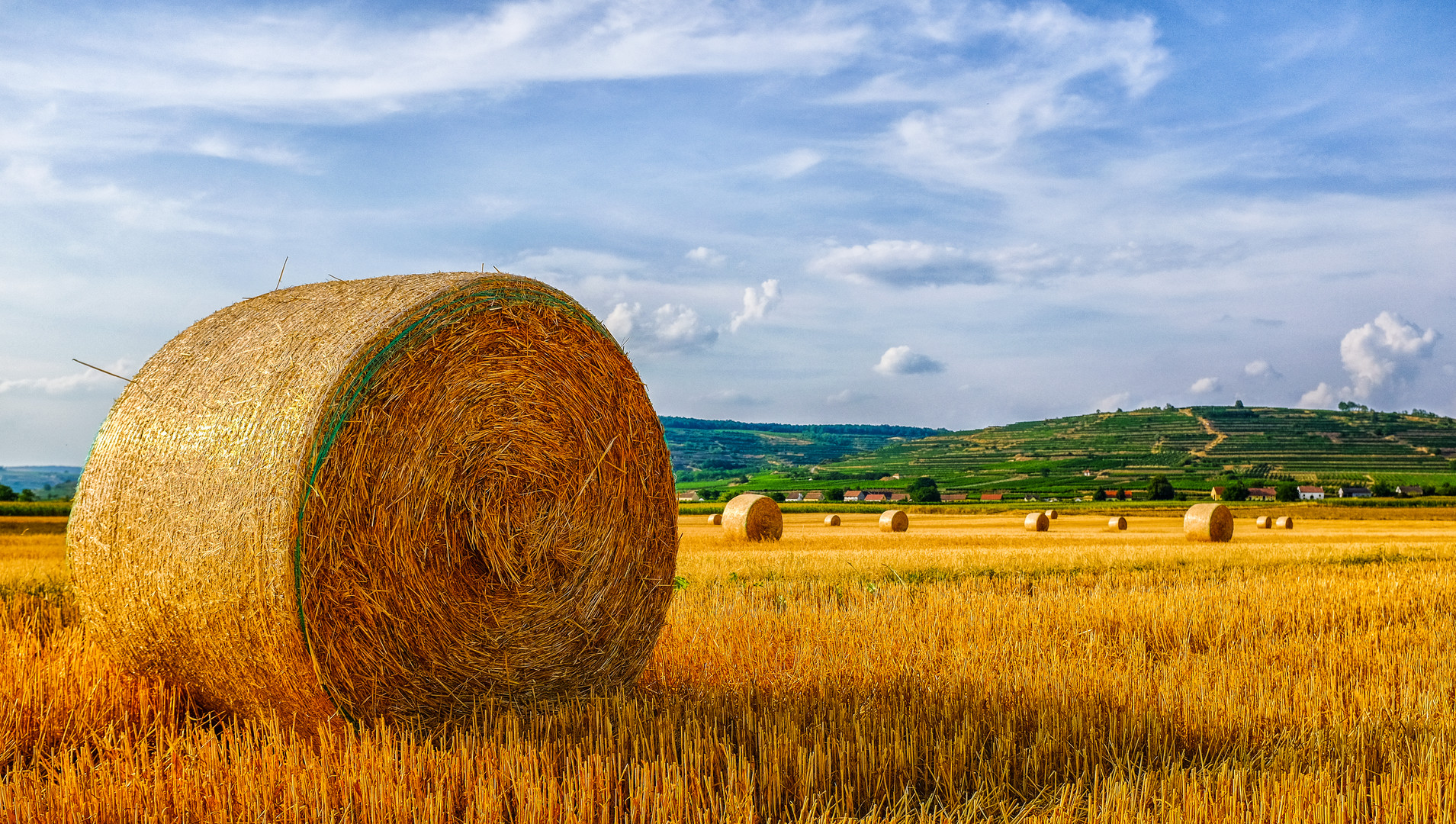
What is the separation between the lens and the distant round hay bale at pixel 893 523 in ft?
92.7

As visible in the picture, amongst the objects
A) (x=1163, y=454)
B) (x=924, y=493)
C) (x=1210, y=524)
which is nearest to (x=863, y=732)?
(x=1210, y=524)

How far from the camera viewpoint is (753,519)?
22266 mm

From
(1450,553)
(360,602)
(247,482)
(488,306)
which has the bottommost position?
(1450,553)

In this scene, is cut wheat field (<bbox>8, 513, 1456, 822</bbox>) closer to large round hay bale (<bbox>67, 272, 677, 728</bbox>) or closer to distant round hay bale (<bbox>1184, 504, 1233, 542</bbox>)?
large round hay bale (<bbox>67, 272, 677, 728</bbox>)

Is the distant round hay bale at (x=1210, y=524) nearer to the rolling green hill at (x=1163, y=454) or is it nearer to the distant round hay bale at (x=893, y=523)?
the distant round hay bale at (x=893, y=523)

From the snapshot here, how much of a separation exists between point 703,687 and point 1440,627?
7169 mm

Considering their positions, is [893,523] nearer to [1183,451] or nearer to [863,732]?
[863,732]

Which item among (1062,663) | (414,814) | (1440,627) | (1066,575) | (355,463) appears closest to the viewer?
(414,814)

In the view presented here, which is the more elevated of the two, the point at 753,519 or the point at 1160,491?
the point at 753,519

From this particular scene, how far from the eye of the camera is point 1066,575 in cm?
1331

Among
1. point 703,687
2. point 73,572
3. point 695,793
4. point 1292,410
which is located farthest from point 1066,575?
point 1292,410

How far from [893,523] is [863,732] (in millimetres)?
24023

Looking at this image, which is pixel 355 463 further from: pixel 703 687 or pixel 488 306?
pixel 703 687

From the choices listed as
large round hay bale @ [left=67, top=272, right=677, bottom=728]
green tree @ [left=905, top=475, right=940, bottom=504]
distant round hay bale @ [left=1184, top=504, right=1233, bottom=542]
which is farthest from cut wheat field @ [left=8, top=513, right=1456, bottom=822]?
green tree @ [left=905, top=475, right=940, bottom=504]
